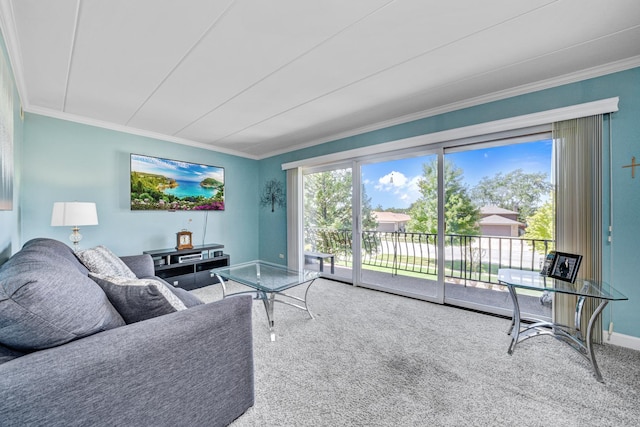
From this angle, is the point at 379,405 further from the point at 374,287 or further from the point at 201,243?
the point at 201,243

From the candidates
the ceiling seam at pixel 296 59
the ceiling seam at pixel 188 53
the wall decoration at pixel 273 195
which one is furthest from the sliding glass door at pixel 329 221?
the ceiling seam at pixel 188 53

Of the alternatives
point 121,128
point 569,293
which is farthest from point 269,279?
point 121,128

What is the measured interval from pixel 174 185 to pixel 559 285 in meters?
4.68

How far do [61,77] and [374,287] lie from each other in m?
4.08

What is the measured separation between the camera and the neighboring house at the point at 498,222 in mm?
2789

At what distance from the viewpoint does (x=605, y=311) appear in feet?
7.02

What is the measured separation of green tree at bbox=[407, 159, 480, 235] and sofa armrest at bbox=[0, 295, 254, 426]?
2.60 metres

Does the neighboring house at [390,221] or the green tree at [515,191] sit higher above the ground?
the green tree at [515,191]

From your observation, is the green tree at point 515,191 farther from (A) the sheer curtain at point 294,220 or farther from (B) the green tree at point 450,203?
(A) the sheer curtain at point 294,220

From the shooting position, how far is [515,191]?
2748 millimetres

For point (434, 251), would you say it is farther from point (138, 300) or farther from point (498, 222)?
point (138, 300)

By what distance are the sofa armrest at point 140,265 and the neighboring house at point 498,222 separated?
3.75m

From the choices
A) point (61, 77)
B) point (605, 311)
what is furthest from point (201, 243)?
point (605, 311)

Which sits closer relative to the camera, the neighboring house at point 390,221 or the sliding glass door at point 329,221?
the neighboring house at point 390,221
